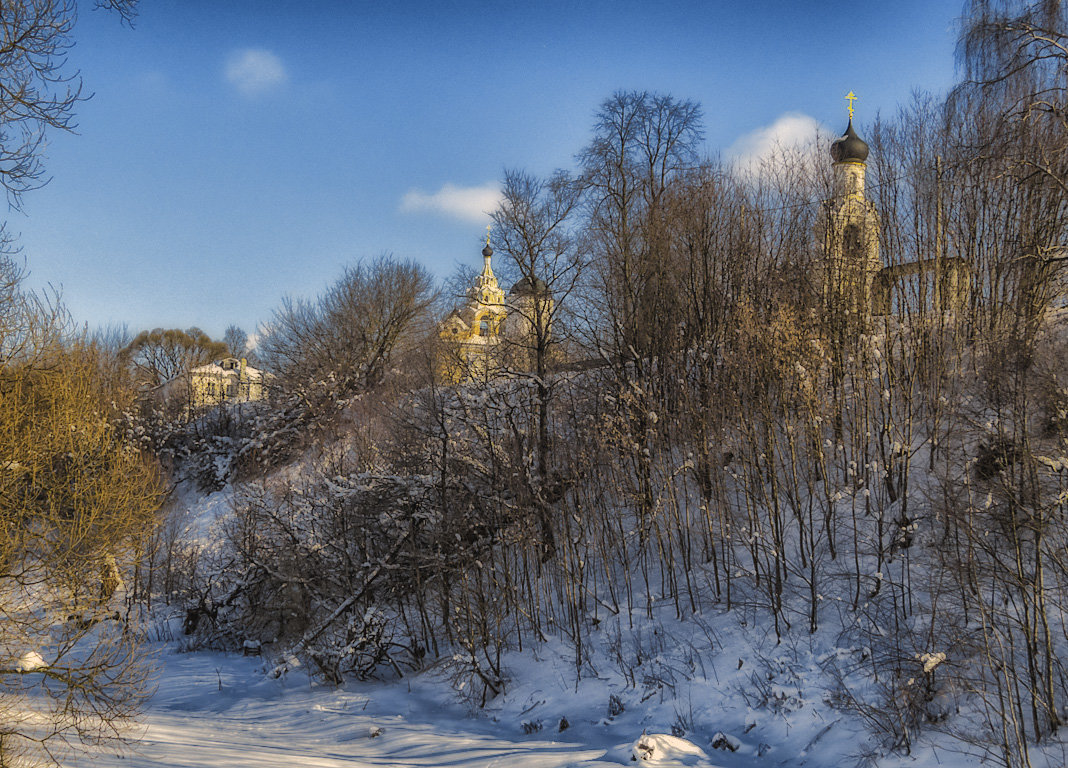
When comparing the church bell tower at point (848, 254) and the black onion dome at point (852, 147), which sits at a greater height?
the black onion dome at point (852, 147)

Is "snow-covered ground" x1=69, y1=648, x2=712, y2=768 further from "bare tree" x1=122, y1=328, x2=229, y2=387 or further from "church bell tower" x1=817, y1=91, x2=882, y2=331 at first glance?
"bare tree" x1=122, y1=328, x2=229, y2=387

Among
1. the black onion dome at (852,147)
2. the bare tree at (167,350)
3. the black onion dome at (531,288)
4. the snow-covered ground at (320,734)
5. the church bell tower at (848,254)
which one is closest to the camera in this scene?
the snow-covered ground at (320,734)

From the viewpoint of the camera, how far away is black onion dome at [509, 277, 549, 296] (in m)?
14.8

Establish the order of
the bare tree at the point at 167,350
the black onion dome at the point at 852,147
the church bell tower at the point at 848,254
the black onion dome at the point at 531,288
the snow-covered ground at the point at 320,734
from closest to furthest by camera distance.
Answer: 1. the snow-covered ground at the point at 320,734
2. the church bell tower at the point at 848,254
3. the black onion dome at the point at 531,288
4. the black onion dome at the point at 852,147
5. the bare tree at the point at 167,350

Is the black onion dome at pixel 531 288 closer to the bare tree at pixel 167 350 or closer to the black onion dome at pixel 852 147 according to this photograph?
the black onion dome at pixel 852 147

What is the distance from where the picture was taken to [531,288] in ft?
48.9

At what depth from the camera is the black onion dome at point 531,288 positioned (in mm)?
14778

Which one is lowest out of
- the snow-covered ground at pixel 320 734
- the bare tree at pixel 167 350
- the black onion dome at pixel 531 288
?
the snow-covered ground at pixel 320 734

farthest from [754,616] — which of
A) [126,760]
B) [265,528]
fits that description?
[265,528]

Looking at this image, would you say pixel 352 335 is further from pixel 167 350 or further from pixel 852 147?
pixel 167 350

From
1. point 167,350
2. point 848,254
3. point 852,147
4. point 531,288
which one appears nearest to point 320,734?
point 531,288

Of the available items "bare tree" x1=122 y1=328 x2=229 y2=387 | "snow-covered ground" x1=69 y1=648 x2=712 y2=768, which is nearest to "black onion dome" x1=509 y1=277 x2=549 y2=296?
"snow-covered ground" x1=69 y1=648 x2=712 y2=768

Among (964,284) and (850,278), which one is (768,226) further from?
(964,284)

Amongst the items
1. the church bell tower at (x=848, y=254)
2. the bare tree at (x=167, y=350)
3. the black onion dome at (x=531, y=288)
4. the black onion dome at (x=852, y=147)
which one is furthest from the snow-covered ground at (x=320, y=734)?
the bare tree at (x=167, y=350)
